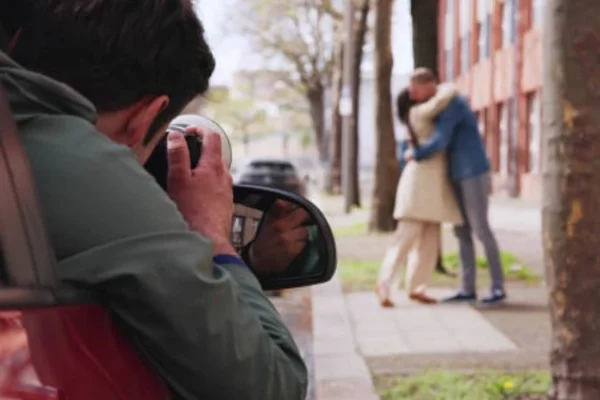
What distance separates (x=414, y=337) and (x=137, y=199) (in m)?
6.81

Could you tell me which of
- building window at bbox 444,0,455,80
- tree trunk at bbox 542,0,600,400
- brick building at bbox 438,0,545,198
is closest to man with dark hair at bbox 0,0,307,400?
tree trunk at bbox 542,0,600,400

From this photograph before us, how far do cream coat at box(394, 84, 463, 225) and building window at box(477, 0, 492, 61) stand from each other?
115 feet

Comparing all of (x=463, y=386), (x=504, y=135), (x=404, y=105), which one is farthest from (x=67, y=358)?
(x=504, y=135)

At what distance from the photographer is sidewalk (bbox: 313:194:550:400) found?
6.94 metres

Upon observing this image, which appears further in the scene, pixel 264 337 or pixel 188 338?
pixel 264 337

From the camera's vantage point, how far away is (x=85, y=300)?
4.54 feet

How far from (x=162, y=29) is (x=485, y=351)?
6227mm

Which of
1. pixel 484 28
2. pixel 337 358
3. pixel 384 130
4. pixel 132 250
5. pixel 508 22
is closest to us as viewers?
pixel 132 250

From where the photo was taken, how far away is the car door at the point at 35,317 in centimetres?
126

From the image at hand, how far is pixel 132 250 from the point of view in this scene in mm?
1371

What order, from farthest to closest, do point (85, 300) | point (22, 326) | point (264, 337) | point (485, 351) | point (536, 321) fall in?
1. point (536, 321)
2. point (485, 351)
3. point (264, 337)
4. point (85, 300)
5. point (22, 326)

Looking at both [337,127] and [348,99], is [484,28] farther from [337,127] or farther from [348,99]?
[348,99]

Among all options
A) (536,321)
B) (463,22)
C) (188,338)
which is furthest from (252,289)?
(463,22)

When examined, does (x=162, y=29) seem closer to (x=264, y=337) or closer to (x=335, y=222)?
(x=264, y=337)
